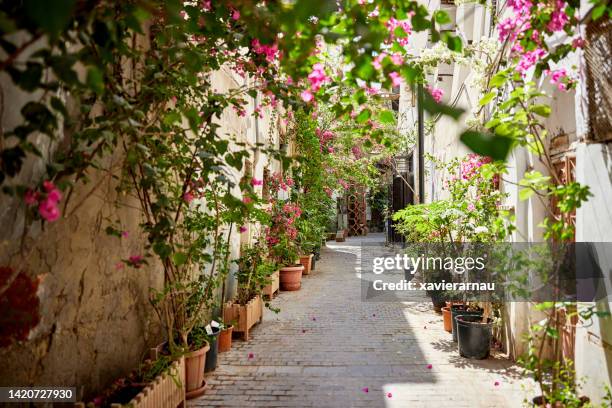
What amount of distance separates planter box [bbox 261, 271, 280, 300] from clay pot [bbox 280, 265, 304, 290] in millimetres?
185

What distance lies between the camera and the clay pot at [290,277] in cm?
883

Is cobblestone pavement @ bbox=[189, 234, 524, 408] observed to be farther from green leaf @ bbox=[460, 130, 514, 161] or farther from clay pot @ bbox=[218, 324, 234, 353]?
green leaf @ bbox=[460, 130, 514, 161]

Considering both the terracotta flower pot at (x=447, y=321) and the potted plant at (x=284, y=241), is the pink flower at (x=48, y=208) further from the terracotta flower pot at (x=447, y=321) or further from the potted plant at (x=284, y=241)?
the potted plant at (x=284, y=241)

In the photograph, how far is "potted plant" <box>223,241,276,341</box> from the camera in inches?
215

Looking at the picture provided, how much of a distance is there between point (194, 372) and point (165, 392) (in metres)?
0.64

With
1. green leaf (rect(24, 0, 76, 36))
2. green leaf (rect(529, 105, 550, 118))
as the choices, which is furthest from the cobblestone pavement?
green leaf (rect(24, 0, 76, 36))

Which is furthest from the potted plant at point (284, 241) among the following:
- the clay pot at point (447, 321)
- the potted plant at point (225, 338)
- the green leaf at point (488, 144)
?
the green leaf at point (488, 144)

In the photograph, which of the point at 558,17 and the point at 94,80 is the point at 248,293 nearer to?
the point at 558,17

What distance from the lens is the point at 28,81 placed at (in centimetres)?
135

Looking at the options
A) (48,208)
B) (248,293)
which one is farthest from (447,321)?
(48,208)

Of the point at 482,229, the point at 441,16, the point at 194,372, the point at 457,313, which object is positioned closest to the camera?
the point at 441,16

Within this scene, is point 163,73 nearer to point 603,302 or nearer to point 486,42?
point 603,302

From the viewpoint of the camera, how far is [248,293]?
6.03 metres

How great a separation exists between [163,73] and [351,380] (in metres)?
3.06
